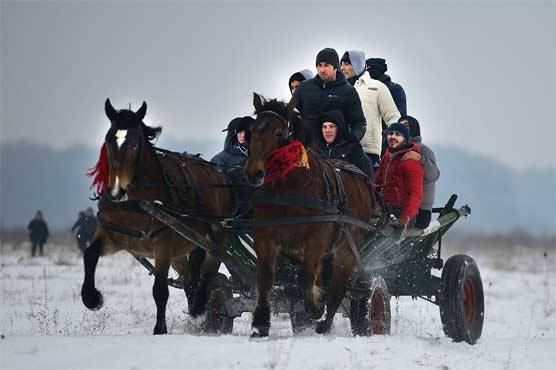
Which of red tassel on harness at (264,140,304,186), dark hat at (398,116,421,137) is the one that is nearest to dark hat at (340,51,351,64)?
dark hat at (398,116,421,137)

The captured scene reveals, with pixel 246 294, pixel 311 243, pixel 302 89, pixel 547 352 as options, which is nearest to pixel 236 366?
Answer: pixel 311 243

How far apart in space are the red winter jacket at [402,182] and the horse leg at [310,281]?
6.66 feet

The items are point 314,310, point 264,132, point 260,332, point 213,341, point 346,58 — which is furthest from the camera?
point 346,58

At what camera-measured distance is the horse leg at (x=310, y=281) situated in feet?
30.8

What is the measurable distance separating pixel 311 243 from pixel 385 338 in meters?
1.41

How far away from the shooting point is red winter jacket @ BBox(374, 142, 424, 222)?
11156 mm

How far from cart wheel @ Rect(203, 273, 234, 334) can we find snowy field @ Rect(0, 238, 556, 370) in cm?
30

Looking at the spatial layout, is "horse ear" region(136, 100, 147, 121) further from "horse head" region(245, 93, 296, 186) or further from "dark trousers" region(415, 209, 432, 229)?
"dark trousers" region(415, 209, 432, 229)

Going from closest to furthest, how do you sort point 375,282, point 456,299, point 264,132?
point 264,132 < point 375,282 < point 456,299

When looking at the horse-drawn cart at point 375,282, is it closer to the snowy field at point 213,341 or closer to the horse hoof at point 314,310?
the snowy field at point 213,341

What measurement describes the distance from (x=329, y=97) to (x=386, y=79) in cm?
292

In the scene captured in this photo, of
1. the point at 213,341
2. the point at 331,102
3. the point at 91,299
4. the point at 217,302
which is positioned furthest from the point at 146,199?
the point at 331,102

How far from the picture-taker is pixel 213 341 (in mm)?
8656

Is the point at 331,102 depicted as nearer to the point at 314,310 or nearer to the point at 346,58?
the point at 346,58
